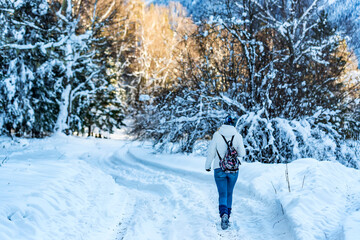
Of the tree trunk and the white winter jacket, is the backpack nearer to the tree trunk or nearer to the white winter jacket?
the white winter jacket

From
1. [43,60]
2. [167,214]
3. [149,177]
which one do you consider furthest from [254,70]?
[43,60]

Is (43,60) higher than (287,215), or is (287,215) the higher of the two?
(43,60)

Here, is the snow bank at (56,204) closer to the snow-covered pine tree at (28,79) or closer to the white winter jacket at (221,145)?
the white winter jacket at (221,145)

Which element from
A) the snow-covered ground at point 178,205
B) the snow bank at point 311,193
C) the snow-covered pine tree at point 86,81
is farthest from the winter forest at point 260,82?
the snow-covered pine tree at point 86,81

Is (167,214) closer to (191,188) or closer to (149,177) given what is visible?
(191,188)

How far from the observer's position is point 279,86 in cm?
971

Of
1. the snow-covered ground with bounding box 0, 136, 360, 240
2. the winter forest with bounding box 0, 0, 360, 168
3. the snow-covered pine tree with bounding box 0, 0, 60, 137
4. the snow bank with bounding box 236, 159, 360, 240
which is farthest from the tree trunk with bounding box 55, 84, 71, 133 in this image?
the snow bank with bounding box 236, 159, 360, 240

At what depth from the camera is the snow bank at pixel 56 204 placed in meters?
3.98

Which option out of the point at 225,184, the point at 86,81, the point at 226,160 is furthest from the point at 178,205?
the point at 86,81

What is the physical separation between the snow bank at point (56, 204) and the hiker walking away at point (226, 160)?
6.14 ft

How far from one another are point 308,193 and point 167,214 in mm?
2553

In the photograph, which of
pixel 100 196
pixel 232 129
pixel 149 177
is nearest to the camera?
pixel 232 129

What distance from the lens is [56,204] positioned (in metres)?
4.97

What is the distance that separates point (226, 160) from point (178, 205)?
5.70 ft
